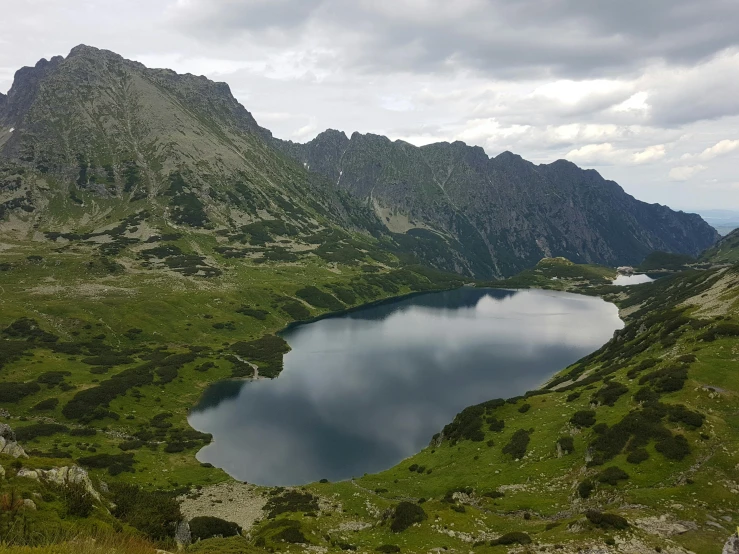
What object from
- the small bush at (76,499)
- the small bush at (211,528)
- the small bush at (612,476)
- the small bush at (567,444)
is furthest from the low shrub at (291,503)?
the small bush at (76,499)

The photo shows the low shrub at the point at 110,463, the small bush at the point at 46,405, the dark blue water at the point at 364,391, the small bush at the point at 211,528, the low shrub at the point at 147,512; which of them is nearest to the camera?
the low shrub at the point at 147,512

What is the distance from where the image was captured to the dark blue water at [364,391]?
75.2 metres

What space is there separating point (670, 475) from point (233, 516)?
46537mm

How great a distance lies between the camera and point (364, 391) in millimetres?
104562

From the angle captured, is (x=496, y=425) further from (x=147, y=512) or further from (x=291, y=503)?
(x=147, y=512)

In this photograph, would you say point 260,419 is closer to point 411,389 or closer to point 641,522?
point 411,389

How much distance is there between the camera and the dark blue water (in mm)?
75250

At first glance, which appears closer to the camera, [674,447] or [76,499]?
[76,499]

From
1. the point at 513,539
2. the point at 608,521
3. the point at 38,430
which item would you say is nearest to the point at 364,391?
the point at 38,430

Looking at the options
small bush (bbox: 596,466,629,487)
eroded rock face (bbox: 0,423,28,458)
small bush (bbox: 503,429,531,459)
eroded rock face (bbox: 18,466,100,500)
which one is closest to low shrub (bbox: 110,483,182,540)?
eroded rock face (bbox: 18,466,100,500)

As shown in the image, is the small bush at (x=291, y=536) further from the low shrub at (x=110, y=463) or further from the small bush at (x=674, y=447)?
the low shrub at (x=110, y=463)

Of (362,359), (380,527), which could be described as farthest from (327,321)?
(380,527)

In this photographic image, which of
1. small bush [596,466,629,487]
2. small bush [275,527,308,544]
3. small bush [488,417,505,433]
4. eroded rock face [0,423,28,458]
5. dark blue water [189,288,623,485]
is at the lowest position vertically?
dark blue water [189,288,623,485]

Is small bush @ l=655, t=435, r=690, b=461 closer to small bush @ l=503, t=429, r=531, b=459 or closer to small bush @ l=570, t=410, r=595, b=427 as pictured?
small bush @ l=570, t=410, r=595, b=427
